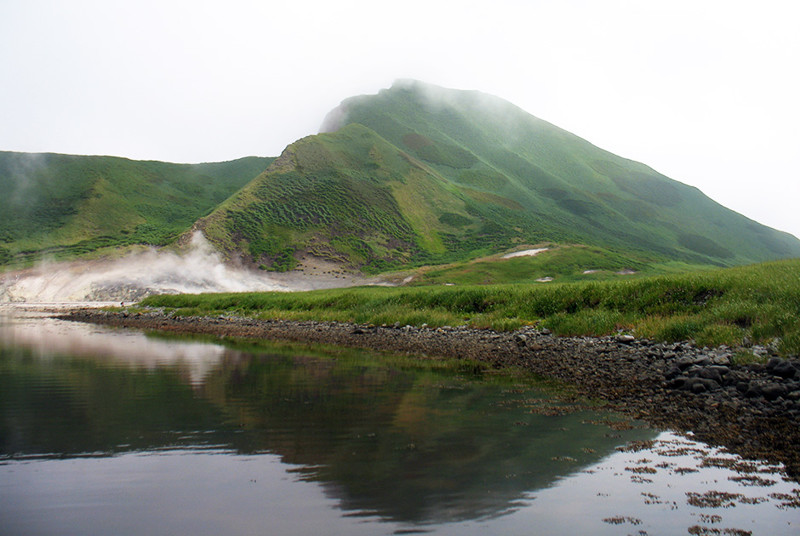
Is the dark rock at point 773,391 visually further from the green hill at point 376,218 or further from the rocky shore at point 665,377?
the green hill at point 376,218

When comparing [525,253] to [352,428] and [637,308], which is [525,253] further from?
[352,428]

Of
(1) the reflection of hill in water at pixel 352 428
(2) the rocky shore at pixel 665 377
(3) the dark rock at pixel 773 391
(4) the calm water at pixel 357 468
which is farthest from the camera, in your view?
(3) the dark rock at pixel 773 391

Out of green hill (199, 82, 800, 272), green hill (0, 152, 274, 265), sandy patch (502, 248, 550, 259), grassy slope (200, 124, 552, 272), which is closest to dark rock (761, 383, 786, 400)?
green hill (199, 82, 800, 272)

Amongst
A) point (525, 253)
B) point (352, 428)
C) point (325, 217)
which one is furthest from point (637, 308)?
point (325, 217)

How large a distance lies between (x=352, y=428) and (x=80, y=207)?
567 feet

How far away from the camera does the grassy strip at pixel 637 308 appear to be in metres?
19.1

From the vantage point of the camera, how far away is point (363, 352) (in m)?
28.6

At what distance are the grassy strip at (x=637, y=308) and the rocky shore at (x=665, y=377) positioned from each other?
3.76 ft

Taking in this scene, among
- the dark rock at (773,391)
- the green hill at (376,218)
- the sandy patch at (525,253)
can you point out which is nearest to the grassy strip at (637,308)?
the dark rock at (773,391)

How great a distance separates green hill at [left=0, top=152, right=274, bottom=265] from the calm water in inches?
4748

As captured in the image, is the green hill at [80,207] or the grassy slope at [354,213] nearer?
the grassy slope at [354,213]

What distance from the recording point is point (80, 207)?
15725 centimetres

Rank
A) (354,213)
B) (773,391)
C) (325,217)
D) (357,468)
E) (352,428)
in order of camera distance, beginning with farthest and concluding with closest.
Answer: (354,213) → (325,217) → (773,391) → (352,428) → (357,468)

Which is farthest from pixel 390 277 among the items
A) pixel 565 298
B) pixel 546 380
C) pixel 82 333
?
pixel 546 380
